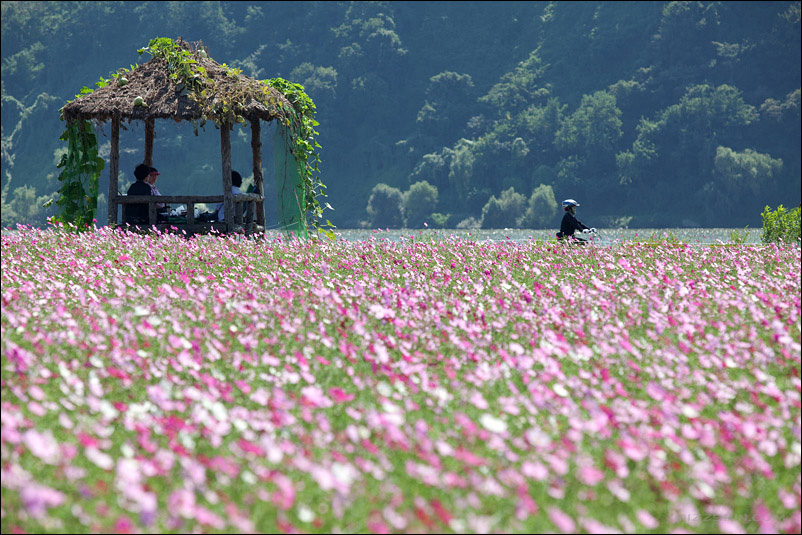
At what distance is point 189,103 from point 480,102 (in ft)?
303

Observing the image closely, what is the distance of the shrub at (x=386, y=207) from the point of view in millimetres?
96625

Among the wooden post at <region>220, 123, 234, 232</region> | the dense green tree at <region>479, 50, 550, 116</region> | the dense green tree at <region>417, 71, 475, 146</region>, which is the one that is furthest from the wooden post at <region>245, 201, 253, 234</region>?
the dense green tree at <region>417, 71, 475, 146</region>

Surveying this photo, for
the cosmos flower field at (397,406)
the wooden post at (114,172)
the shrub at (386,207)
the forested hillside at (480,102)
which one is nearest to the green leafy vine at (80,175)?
the wooden post at (114,172)

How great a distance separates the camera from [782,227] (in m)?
22.4

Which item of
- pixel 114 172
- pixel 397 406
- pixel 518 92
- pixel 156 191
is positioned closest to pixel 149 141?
pixel 114 172

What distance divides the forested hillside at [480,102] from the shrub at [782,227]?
60.6m

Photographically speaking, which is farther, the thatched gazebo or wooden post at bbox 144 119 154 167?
wooden post at bbox 144 119 154 167

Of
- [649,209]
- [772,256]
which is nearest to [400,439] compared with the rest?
[772,256]

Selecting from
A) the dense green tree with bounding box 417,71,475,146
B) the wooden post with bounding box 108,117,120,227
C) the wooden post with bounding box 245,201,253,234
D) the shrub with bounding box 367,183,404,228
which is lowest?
the shrub with bounding box 367,183,404,228

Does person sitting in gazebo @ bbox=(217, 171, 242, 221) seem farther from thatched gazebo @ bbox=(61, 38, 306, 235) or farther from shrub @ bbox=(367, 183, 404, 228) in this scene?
shrub @ bbox=(367, 183, 404, 228)

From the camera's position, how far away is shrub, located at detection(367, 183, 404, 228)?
96625 mm

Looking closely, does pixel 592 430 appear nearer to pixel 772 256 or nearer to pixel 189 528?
pixel 189 528

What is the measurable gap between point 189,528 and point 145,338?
318cm

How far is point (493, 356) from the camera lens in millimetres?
7301
